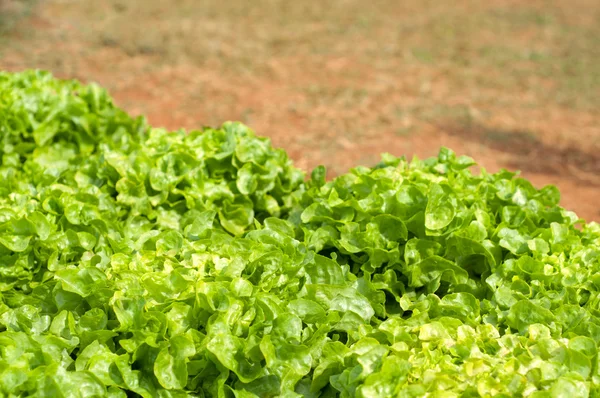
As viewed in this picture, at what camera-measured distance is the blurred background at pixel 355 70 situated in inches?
327

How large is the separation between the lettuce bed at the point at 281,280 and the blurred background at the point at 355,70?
129 inches

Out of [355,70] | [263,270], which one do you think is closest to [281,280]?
[263,270]

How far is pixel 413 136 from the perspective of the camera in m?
8.41

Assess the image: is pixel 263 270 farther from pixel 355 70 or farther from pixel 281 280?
pixel 355 70

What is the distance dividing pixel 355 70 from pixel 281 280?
7712mm

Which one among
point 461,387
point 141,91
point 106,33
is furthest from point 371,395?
point 106,33

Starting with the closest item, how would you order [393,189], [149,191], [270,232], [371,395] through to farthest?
[371,395], [270,232], [393,189], [149,191]

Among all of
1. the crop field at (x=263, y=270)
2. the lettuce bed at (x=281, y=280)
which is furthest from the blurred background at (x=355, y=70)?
the lettuce bed at (x=281, y=280)

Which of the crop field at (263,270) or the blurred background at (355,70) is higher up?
the crop field at (263,270)

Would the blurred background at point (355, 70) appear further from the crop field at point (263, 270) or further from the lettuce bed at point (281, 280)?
the lettuce bed at point (281, 280)

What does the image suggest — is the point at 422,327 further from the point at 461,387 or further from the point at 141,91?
the point at 141,91

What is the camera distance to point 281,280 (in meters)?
3.17

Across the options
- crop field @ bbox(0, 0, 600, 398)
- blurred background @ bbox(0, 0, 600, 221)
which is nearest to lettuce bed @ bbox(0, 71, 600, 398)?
crop field @ bbox(0, 0, 600, 398)

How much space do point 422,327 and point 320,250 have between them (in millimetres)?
885
